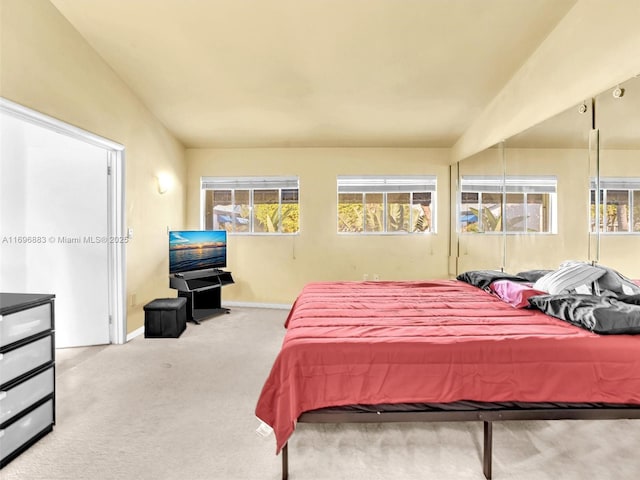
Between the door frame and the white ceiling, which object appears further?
the door frame

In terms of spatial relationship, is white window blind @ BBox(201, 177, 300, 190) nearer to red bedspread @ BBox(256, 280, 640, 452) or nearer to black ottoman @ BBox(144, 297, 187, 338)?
black ottoman @ BBox(144, 297, 187, 338)

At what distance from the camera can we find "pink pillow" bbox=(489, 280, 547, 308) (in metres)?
2.34

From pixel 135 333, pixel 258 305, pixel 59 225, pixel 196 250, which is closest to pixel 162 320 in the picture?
pixel 135 333

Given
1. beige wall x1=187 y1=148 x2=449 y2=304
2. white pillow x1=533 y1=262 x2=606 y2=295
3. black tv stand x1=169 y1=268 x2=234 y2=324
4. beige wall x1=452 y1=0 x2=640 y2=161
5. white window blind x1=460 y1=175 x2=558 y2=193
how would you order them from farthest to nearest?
beige wall x1=187 y1=148 x2=449 y2=304 < black tv stand x1=169 y1=268 x2=234 y2=324 < white window blind x1=460 y1=175 x2=558 y2=193 < white pillow x1=533 y1=262 x2=606 y2=295 < beige wall x1=452 y1=0 x2=640 y2=161

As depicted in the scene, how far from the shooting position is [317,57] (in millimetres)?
3230

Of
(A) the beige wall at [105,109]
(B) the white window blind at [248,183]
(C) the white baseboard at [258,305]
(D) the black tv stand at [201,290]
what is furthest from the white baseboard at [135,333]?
(B) the white window blind at [248,183]

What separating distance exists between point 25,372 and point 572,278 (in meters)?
3.35

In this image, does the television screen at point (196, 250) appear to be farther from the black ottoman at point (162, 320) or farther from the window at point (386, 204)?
the window at point (386, 204)

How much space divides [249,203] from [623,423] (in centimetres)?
465

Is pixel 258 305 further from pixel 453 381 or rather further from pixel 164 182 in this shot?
pixel 453 381

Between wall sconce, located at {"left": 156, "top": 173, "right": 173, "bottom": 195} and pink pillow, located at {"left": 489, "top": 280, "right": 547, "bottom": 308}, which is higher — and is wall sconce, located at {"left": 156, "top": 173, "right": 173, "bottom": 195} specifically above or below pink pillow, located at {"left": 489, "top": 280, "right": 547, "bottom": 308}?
above

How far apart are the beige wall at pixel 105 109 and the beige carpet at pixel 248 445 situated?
1.80m

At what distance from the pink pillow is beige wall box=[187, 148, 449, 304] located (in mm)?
2316

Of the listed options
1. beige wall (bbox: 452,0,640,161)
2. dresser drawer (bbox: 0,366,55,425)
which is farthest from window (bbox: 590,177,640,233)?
dresser drawer (bbox: 0,366,55,425)
